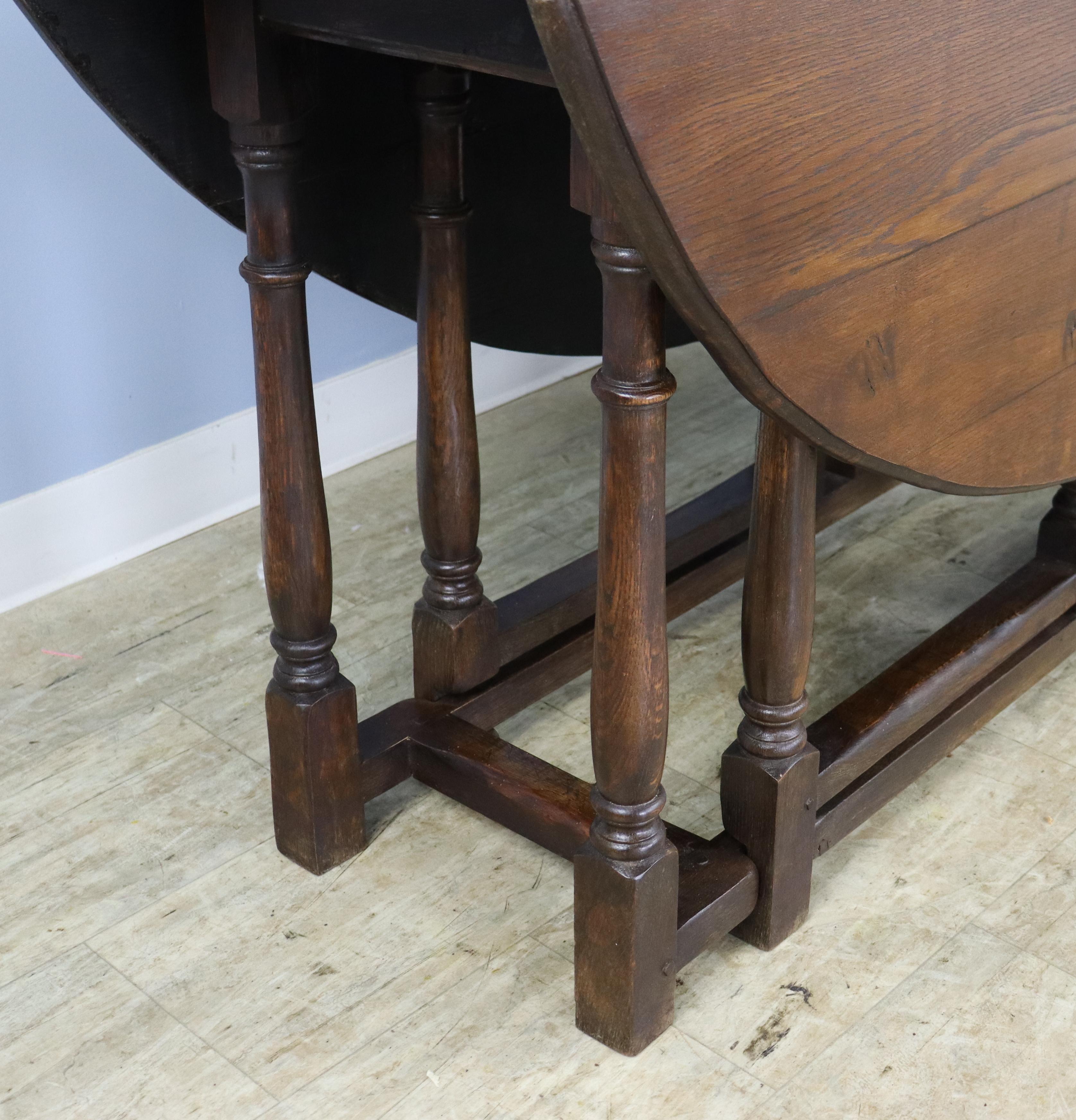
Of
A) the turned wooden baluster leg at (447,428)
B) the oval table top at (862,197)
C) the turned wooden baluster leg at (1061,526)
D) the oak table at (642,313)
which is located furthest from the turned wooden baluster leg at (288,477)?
the turned wooden baluster leg at (1061,526)

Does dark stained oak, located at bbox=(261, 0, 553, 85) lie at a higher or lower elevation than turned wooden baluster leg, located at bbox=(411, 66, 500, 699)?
higher

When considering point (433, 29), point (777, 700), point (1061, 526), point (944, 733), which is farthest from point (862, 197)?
point (1061, 526)

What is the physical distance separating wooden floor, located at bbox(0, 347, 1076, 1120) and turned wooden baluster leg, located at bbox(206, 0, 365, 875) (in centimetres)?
8

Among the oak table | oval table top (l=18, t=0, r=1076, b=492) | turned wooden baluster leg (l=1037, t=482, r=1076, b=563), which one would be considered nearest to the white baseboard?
the oak table

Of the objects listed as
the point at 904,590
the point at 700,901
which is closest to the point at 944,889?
the point at 700,901

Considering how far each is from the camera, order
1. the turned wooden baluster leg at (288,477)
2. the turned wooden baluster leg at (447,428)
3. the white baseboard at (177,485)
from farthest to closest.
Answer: the white baseboard at (177,485)
the turned wooden baluster leg at (447,428)
the turned wooden baluster leg at (288,477)

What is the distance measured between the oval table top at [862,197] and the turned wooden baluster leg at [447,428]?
0.48 metres

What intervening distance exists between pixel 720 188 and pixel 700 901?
2.09ft

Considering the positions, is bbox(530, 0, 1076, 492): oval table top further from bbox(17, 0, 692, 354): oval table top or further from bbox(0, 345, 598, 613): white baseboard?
bbox(0, 345, 598, 613): white baseboard

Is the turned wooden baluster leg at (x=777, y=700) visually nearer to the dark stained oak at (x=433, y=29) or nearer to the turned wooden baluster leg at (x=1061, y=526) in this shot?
the dark stained oak at (x=433, y=29)

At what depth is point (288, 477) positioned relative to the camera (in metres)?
1.33

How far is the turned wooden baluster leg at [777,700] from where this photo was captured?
1.20 m

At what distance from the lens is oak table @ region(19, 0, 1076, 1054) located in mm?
938

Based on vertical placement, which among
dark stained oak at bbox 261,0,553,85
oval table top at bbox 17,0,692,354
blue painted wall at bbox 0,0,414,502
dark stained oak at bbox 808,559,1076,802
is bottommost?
dark stained oak at bbox 808,559,1076,802
